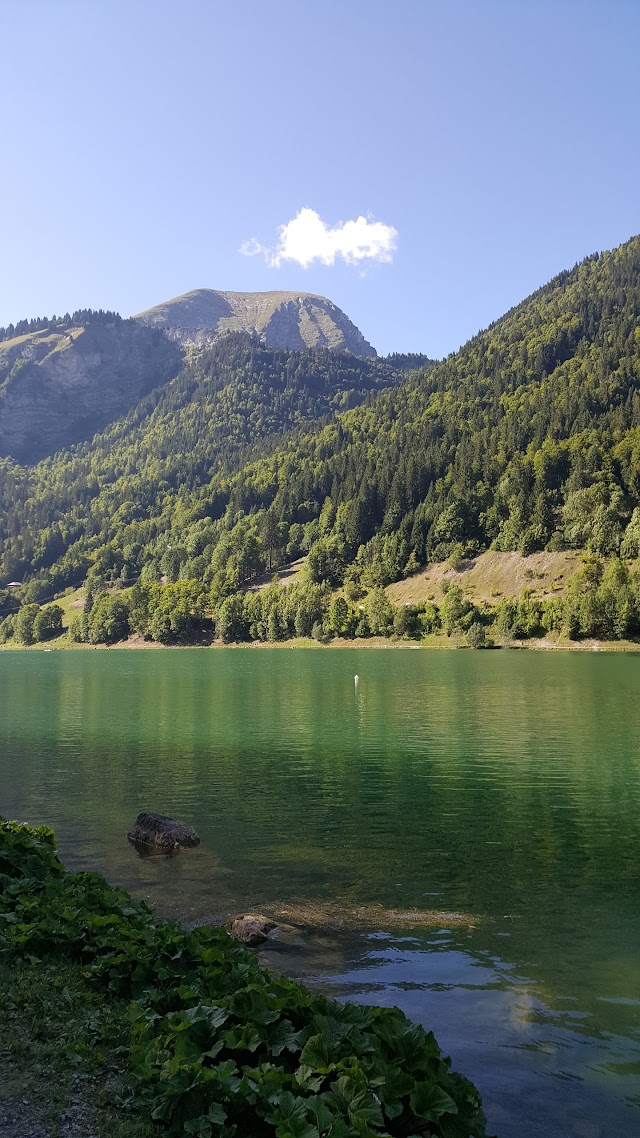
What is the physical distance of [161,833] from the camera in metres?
27.9

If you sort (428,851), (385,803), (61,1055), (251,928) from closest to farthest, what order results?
(61,1055) → (251,928) → (428,851) → (385,803)

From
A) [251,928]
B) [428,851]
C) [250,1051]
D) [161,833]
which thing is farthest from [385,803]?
[250,1051]

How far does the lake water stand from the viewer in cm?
1441

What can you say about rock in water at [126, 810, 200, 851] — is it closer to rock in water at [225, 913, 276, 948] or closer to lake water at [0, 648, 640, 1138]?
lake water at [0, 648, 640, 1138]

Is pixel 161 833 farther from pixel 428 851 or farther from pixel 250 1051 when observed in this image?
pixel 250 1051

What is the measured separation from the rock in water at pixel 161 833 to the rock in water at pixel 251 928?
8.10 metres

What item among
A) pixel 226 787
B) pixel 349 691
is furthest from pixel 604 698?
pixel 226 787

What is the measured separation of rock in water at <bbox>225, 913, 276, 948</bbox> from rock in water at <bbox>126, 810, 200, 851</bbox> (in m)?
8.10

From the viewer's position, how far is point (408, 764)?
140ft

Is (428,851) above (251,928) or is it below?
below

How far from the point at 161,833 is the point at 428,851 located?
10046 mm

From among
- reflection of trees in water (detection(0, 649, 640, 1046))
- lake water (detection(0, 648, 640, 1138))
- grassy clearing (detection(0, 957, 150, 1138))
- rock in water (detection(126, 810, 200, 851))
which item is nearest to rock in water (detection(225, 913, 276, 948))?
lake water (detection(0, 648, 640, 1138))

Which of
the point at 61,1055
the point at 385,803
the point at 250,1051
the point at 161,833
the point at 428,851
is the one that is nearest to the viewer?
the point at 250,1051

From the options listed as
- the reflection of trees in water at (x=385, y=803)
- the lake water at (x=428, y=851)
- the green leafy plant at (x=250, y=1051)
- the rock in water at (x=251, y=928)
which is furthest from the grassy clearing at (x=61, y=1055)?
the reflection of trees in water at (x=385, y=803)
